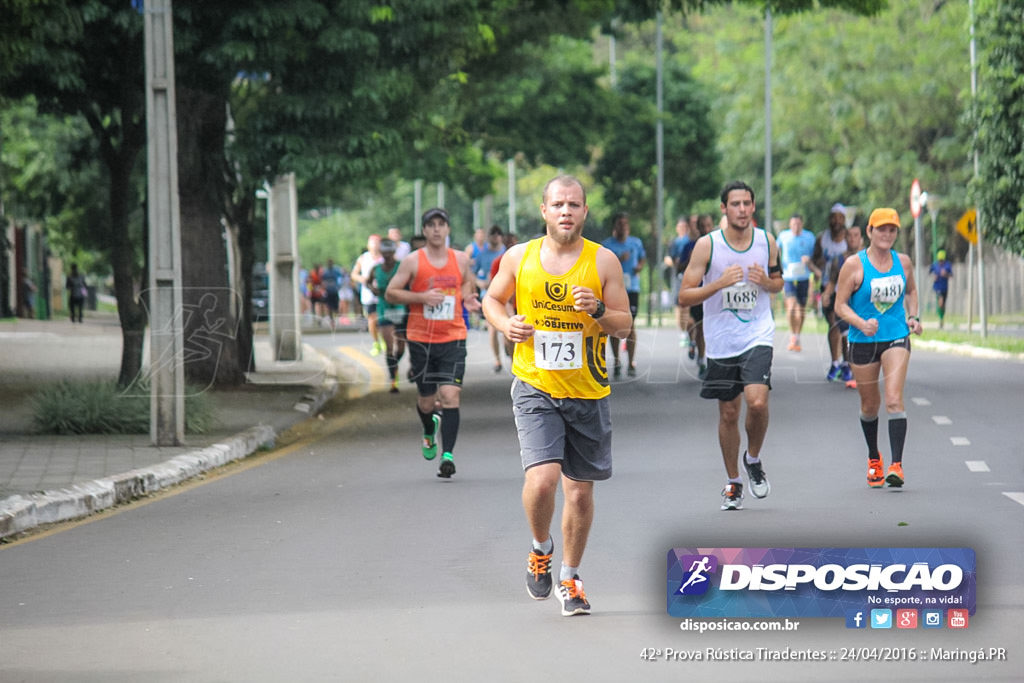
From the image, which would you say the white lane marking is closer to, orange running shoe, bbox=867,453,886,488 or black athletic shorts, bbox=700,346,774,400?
orange running shoe, bbox=867,453,886,488

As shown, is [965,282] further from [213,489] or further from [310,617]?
[310,617]

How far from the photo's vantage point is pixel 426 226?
1276 centimetres

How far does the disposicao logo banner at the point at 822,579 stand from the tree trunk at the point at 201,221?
13.8 m

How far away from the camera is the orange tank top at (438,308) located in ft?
41.5

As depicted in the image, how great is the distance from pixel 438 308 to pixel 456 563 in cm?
439

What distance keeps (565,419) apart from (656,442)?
7048 millimetres

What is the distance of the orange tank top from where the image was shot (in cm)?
1266

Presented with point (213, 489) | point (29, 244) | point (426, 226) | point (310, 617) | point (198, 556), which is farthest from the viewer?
point (29, 244)

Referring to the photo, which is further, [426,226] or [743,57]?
[743,57]

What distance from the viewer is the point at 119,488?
11406 mm

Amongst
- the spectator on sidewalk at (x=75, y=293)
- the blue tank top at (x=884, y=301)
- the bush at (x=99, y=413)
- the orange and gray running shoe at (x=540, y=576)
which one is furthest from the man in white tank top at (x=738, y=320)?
the spectator on sidewalk at (x=75, y=293)

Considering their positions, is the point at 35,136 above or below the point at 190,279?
above

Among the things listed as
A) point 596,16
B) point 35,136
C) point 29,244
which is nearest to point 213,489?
point 596,16

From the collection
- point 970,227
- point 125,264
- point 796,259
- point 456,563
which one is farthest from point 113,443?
point 970,227
